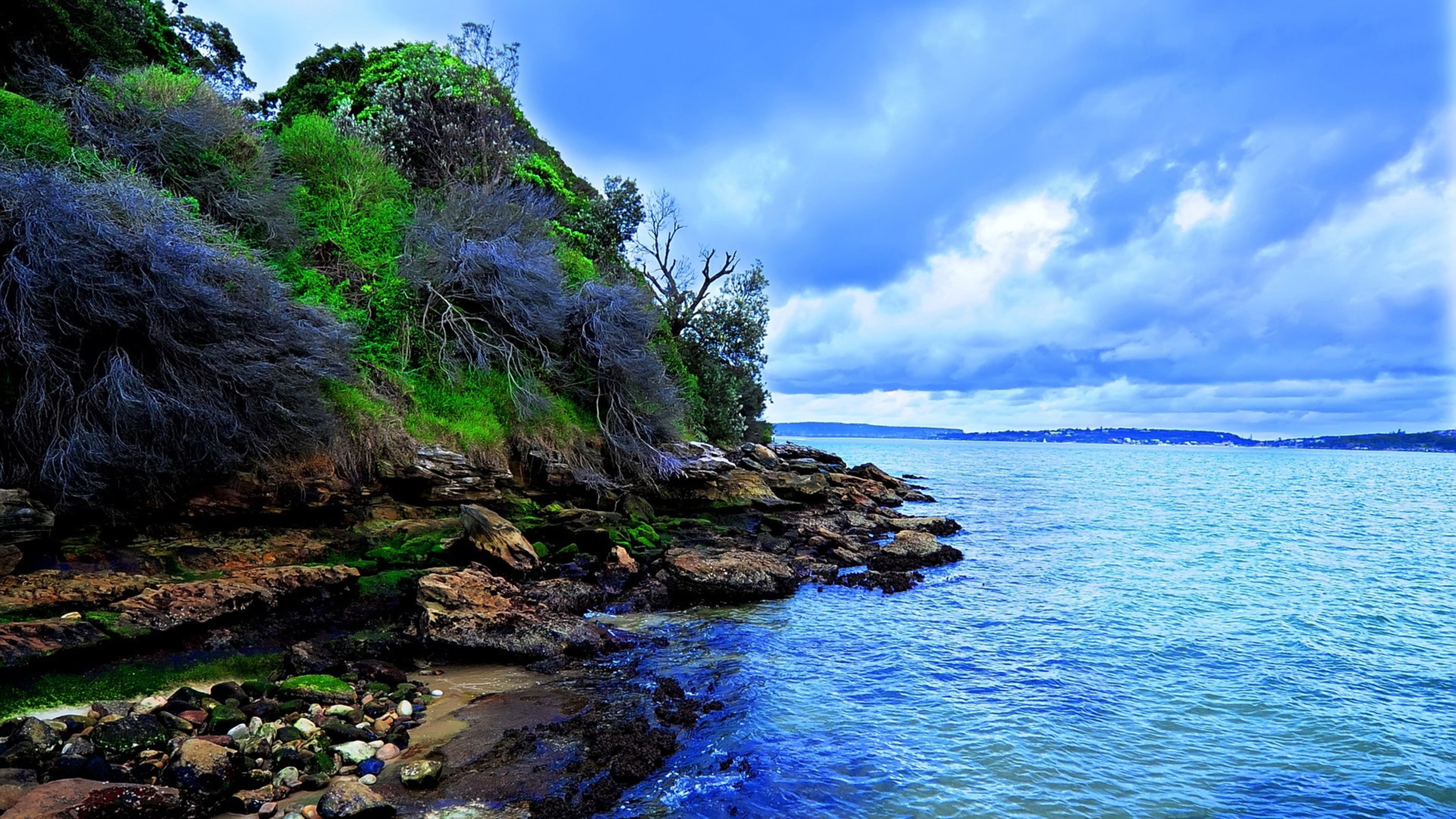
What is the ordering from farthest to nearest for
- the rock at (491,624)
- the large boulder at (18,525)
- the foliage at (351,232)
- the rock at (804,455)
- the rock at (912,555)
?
the rock at (804,455)
the rock at (912,555)
the foliage at (351,232)
the rock at (491,624)
the large boulder at (18,525)

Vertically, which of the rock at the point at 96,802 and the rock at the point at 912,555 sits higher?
the rock at the point at 96,802

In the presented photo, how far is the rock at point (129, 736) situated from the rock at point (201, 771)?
61 cm

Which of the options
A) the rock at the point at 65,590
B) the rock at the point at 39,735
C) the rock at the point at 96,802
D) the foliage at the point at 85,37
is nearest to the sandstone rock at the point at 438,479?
the rock at the point at 65,590

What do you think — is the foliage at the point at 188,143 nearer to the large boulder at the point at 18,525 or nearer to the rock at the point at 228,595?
the large boulder at the point at 18,525

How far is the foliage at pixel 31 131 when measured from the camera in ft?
41.4

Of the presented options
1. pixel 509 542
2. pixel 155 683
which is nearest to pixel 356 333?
pixel 509 542

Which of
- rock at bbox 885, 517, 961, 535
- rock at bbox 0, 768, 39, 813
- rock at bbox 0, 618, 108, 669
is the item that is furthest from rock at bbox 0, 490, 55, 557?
rock at bbox 885, 517, 961, 535

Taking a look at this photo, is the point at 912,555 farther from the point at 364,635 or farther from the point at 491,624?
the point at 364,635

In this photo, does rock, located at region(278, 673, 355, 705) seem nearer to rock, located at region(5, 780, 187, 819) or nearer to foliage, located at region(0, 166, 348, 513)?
rock, located at region(5, 780, 187, 819)

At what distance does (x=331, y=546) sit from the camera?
12.1 meters

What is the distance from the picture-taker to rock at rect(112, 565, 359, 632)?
8.38m

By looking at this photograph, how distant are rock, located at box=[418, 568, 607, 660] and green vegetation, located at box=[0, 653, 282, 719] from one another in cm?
199

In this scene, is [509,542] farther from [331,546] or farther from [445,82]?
[445,82]

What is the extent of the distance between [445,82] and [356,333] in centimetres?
1590
